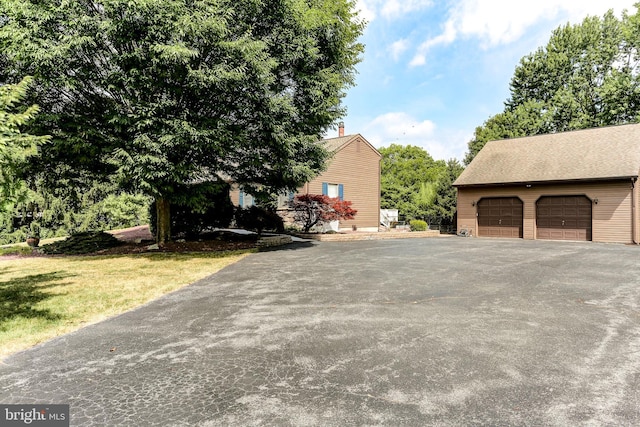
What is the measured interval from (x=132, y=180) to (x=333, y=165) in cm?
1511

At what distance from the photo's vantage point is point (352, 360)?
3666 millimetres

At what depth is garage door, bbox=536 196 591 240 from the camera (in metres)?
19.0

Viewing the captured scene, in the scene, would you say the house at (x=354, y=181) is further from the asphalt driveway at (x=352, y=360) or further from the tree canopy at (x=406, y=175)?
the asphalt driveway at (x=352, y=360)

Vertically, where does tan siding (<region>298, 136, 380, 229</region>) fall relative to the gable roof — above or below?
below

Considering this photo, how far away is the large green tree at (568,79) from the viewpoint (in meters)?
32.8

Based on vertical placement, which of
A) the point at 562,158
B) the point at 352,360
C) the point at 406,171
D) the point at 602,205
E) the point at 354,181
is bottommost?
the point at 352,360

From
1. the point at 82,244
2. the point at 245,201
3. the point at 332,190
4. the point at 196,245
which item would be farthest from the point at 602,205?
the point at 82,244

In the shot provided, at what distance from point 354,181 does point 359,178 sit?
24.1 inches

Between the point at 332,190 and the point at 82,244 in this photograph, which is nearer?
the point at 82,244

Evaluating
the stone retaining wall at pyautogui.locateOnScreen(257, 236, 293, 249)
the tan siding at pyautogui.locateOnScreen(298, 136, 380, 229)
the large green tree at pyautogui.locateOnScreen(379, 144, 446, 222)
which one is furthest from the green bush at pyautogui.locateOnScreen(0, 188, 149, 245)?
the large green tree at pyautogui.locateOnScreen(379, 144, 446, 222)

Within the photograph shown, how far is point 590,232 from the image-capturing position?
18703 mm

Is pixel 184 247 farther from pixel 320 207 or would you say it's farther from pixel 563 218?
pixel 563 218

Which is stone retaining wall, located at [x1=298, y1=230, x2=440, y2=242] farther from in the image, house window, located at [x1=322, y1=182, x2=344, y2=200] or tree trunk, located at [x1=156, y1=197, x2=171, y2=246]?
tree trunk, located at [x1=156, y1=197, x2=171, y2=246]

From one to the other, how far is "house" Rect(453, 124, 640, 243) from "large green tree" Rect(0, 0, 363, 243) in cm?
1430
